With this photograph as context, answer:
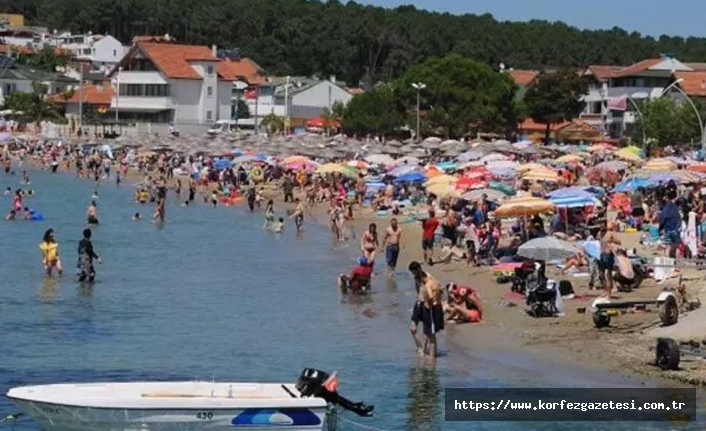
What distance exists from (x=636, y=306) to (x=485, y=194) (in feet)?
47.5

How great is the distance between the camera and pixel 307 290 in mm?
27094

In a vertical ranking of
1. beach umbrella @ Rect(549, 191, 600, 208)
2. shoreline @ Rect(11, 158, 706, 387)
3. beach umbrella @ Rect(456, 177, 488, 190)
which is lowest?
shoreline @ Rect(11, 158, 706, 387)

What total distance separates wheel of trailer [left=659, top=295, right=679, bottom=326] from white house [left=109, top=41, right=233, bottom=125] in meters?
83.7

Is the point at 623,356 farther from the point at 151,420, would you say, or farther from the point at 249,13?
the point at 249,13

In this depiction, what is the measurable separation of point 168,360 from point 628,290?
26.4ft

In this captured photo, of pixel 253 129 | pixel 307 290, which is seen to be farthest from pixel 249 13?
pixel 307 290

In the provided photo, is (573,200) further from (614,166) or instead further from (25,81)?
(25,81)

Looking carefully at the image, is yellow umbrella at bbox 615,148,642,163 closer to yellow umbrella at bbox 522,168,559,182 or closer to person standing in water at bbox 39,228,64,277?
yellow umbrella at bbox 522,168,559,182

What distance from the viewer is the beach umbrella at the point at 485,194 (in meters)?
34.5

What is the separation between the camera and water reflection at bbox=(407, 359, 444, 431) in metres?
14.8

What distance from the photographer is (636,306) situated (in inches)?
798

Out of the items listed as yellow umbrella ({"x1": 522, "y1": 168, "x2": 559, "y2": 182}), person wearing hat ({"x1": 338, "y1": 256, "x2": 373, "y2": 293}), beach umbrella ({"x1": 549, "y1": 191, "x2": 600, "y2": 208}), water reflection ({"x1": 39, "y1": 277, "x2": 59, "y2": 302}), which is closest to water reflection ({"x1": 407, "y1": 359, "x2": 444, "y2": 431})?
person wearing hat ({"x1": 338, "y1": 256, "x2": 373, "y2": 293})

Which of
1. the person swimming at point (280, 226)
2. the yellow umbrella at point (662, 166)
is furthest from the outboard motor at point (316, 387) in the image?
the person swimming at point (280, 226)

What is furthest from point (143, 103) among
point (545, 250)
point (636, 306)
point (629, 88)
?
point (636, 306)
